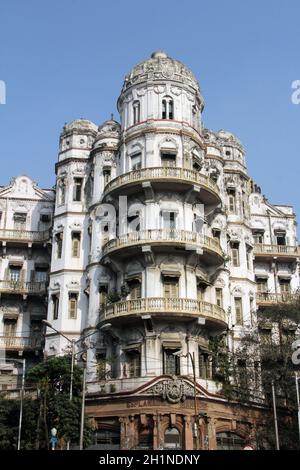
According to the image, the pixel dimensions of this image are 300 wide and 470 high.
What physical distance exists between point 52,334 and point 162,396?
1114 centimetres

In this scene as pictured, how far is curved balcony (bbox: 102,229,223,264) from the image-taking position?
40.8 m

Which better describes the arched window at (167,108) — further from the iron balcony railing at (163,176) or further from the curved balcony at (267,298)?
the curved balcony at (267,298)

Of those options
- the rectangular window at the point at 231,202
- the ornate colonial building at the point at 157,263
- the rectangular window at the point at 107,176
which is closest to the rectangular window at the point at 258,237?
the ornate colonial building at the point at 157,263

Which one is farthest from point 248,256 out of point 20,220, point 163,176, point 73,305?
point 20,220

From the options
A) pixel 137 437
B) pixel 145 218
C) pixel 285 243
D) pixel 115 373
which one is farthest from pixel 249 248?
pixel 137 437

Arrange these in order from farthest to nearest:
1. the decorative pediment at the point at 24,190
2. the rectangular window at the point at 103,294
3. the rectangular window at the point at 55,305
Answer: the decorative pediment at the point at 24,190 → the rectangular window at the point at 55,305 → the rectangular window at the point at 103,294

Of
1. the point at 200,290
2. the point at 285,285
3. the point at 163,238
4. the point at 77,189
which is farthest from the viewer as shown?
the point at 285,285

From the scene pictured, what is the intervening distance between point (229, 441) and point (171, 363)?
19.9ft

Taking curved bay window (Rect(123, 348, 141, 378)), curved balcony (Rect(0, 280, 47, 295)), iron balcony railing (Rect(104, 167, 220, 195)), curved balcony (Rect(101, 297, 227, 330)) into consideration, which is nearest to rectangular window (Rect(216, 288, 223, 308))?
curved balcony (Rect(101, 297, 227, 330))

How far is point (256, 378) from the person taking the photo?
41844mm

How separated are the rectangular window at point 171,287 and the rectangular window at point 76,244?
8674 millimetres

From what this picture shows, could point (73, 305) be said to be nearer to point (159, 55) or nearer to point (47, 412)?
point (47, 412)

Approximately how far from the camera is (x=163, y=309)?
39000 millimetres

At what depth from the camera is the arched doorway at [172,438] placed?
3638 centimetres
